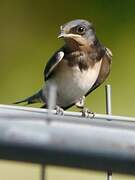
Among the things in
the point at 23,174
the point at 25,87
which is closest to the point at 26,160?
the point at 23,174

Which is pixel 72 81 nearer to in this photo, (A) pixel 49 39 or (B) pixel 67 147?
(A) pixel 49 39

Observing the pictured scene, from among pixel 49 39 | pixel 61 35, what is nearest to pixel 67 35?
pixel 61 35

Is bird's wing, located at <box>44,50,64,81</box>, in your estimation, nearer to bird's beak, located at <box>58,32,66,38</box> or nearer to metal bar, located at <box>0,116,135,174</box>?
bird's beak, located at <box>58,32,66,38</box>

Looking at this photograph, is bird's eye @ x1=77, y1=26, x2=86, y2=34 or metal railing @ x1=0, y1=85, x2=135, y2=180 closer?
metal railing @ x1=0, y1=85, x2=135, y2=180

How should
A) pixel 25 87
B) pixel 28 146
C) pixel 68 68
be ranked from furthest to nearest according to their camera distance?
1. pixel 25 87
2. pixel 68 68
3. pixel 28 146

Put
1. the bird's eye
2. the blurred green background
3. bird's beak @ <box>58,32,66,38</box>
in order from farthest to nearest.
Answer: the blurred green background, the bird's eye, bird's beak @ <box>58,32,66,38</box>

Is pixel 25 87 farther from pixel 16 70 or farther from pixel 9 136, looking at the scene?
pixel 9 136

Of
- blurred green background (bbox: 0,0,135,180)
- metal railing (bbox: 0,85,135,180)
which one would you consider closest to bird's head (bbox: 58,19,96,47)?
blurred green background (bbox: 0,0,135,180)
